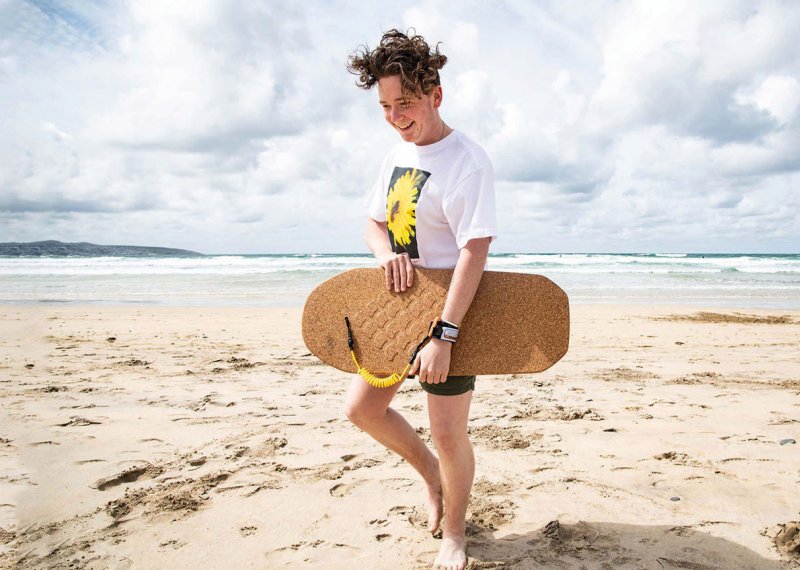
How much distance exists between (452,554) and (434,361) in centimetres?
86

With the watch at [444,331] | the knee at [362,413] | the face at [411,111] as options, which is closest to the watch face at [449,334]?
the watch at [444,331]

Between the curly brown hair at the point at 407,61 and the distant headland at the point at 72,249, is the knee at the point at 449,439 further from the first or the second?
the distant headland at the point at 72,249

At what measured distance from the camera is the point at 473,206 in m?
1.88

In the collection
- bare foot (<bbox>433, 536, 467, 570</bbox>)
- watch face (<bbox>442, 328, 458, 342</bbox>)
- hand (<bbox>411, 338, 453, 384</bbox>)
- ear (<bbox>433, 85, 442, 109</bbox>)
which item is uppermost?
ear (<bbox>433, 85, 442, 109</bbox>)

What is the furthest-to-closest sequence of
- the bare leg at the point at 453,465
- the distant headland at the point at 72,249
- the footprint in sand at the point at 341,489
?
the distant headland at the point at 72,249
the footprint in sand at the point at 341,489
the bare leg at the point at 453,465

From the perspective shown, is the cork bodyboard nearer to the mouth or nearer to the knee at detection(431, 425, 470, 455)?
the knee at detection(431, 425, 470, 455)

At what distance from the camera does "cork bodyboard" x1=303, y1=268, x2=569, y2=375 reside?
2025mm

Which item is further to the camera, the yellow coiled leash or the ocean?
the ocean

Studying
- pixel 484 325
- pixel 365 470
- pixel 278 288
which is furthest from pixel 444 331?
pixel 278 288

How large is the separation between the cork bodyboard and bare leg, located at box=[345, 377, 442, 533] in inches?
8.5

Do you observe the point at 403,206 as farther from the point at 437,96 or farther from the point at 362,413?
the point at 362,413

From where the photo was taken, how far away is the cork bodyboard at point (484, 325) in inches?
79.7

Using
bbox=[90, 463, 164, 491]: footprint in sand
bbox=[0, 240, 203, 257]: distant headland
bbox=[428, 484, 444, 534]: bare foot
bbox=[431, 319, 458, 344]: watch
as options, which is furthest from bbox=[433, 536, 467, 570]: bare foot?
bbox=[0, 240, 203, 257]: distant headland

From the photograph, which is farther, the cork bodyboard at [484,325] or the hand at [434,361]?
the cork bodyboard at [484,325]
